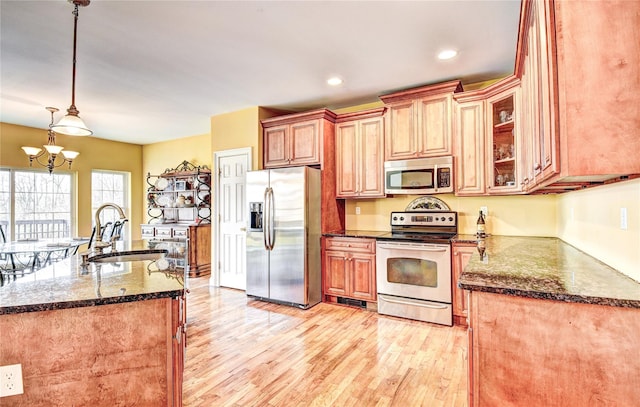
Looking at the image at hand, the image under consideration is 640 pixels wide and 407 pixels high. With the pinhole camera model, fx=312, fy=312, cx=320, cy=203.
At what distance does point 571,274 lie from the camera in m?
1.57

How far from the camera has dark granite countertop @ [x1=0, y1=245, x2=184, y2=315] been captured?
3.80 ft

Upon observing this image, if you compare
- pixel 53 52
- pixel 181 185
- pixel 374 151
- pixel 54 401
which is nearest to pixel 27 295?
pixel 54 401

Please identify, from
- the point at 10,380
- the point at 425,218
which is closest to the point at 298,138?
the point at 425,218

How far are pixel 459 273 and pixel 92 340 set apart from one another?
3.02m

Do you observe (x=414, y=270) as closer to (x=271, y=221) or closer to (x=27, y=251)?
(x=271, y=221)

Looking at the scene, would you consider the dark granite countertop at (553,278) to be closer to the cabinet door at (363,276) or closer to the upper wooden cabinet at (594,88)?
the upper wooden cabinet at (594,88)

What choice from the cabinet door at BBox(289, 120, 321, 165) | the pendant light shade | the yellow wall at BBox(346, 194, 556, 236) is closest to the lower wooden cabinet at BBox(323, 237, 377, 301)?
the yellow wall at BBox(346, 194, 556, 236)

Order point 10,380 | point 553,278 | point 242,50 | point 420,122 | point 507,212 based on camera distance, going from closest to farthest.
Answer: point 10,380
point 553,278
point 242,50
point 507,212
point 420,122

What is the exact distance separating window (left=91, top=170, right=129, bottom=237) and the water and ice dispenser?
393 cm

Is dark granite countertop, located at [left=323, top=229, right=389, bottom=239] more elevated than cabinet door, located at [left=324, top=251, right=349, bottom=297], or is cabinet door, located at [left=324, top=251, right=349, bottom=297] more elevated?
dark granite countertop, located at [left=323, top=229, right=389, bottom=239]

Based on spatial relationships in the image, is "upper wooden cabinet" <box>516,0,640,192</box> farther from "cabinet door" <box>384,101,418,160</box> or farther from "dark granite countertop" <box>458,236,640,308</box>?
"cabinet door" <box>384,101,418,160</box>

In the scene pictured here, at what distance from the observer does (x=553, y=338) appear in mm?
1289

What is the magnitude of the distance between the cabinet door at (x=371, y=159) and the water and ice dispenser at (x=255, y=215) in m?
1.32

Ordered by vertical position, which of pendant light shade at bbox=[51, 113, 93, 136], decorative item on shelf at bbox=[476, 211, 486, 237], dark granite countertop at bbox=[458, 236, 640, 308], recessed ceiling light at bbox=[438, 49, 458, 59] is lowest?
dark granite countertop at bbox=[458, 236, 640, 308]
